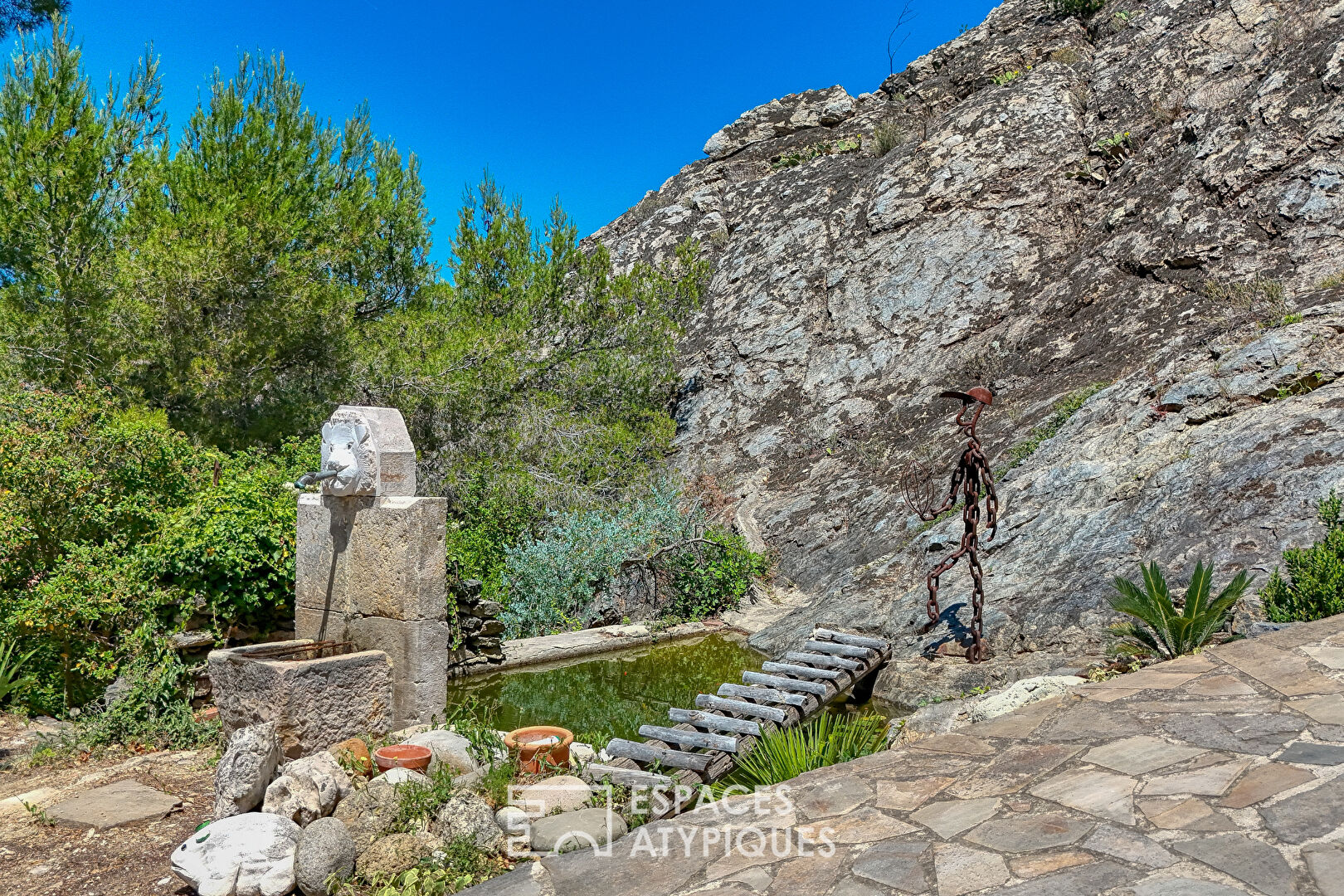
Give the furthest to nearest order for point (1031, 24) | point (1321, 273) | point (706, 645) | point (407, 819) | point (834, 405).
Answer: point (1031, 24), point (834, 405), point (1321, 273), point (706, 645), point (407, 819)

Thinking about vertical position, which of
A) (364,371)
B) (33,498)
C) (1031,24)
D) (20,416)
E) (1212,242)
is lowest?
(33,498)

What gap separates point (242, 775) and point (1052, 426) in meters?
8.88

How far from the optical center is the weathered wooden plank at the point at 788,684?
20.0 feet

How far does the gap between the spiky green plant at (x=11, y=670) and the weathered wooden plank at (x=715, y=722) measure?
427 cm

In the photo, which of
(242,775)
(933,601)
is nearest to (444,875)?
(242,775)

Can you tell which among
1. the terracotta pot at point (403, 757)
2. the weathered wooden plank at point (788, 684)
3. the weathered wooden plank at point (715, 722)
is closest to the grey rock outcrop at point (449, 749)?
the terracotta pot at point (403, 757)

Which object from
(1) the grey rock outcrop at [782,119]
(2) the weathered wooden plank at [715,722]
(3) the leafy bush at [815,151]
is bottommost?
(2) the weathered wooden plank at [715,722]

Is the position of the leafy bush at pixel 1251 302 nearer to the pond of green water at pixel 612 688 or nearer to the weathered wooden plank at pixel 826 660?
the weathered wooden plank at pixel 826 660

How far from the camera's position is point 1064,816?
2.91 meters

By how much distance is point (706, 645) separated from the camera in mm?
9242

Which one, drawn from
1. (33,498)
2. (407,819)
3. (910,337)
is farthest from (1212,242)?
(33,498)

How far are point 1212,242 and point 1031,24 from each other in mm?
8699

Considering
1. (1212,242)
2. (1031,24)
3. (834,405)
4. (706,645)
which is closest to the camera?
(706,645)

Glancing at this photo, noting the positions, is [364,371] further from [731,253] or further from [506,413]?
[731,253]
